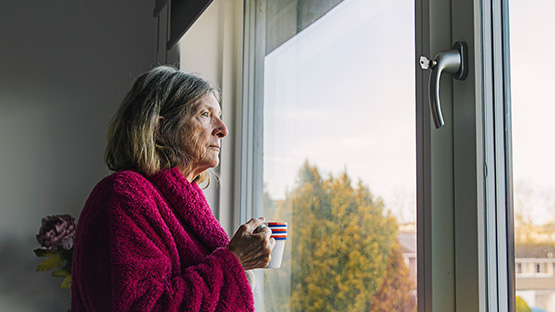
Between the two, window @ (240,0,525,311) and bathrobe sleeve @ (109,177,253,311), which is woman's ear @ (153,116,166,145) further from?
window @ (240,0,525,311)

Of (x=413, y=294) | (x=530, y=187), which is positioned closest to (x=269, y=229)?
(x=413, y=294)

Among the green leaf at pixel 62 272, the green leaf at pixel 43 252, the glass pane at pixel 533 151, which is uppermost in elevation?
the glass pane at pixel 533 151

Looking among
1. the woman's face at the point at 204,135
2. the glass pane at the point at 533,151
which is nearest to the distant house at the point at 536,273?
the glass pane at the point at 533,151

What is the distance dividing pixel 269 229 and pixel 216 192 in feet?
2.91

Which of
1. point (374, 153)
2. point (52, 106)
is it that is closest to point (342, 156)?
point (374, 153)

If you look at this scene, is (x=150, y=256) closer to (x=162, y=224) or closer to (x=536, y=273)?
(x=162, y=224)

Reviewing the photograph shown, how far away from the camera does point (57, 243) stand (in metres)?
2.06

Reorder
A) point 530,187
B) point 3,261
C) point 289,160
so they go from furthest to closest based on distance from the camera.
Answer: point 3,261, point 289,160, point 530,187

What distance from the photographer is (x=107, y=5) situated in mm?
2436

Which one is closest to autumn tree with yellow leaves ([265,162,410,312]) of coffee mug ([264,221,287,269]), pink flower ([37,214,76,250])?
coffee mug ([264,221,287,269])

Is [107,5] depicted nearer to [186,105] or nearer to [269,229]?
[186,105]

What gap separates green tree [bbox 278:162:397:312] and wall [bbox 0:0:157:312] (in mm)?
1143

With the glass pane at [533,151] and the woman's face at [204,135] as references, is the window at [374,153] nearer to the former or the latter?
the glass pane at [533,151]

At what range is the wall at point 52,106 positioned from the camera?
2221mm
